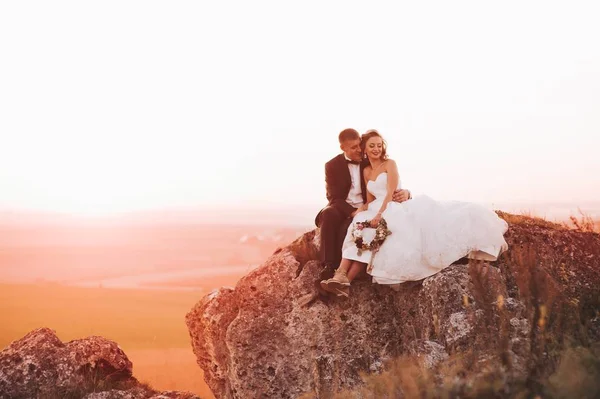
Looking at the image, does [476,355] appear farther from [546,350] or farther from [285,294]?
[285,294]

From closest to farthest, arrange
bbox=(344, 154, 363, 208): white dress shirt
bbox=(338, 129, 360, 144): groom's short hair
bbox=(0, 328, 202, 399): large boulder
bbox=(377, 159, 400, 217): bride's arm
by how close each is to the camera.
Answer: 1. bbox=(377, 159, 400, 217): bride's arm
2. bbox=(338, 129, 360, 144): groom's short hair
3. bbox=(344, 154, 363, 208): white dress shirt
4. bbox=(0, 328, 202, 399): large boulder

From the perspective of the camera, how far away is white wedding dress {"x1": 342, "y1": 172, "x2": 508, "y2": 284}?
880 centimetres

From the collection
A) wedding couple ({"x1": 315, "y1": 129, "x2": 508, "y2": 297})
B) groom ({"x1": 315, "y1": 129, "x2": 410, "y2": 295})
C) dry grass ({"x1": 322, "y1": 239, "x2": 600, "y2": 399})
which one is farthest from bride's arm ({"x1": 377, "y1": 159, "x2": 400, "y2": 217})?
dry grass ({"x1": 322, "y1": 239, "x2": 600, "y2": 399})

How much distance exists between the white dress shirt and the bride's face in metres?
0.42

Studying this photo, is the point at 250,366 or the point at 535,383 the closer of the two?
the point at 535,383

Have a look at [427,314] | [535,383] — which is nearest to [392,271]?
[427,314]

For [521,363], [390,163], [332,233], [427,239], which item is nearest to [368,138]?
[390,163]

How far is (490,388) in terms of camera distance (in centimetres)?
498

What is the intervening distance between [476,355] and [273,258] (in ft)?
14.3

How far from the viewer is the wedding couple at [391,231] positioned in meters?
8.83

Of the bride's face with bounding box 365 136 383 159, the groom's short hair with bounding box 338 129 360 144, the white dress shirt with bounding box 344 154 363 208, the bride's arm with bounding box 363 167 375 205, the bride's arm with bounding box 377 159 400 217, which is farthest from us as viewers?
the white dress shirt with bounding box 344 154 363 208

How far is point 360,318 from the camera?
923 cm

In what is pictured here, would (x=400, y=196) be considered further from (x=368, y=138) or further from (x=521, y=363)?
(x=521, y=363)

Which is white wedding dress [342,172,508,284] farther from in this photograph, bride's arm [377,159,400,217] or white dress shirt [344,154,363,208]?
white dress shirt [344,154,363,208]
